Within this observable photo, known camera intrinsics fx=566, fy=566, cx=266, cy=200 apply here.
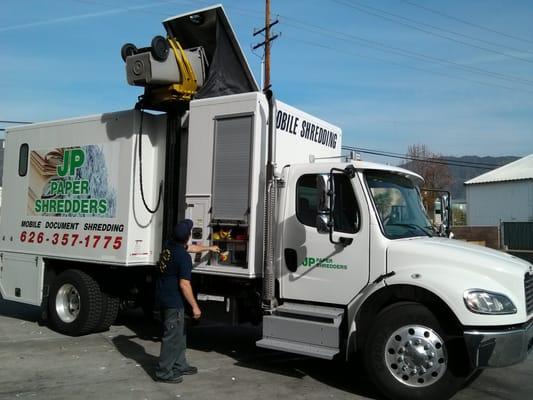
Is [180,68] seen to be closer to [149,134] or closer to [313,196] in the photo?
[149,134]

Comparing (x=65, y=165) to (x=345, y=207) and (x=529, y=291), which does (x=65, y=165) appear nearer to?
(x=345, y=207)

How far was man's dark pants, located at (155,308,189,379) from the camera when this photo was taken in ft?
20.6

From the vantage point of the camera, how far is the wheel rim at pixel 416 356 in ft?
18.2

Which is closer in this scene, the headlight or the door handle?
the headlight

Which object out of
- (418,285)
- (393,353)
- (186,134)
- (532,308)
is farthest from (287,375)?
(186,134)

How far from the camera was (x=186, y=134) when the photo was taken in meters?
8.16

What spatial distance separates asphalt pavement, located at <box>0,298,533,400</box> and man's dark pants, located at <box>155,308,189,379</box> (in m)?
0.15

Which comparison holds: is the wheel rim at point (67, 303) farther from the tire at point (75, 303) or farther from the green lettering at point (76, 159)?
the green lettering at point (76, 159)

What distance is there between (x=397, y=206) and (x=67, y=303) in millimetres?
5444

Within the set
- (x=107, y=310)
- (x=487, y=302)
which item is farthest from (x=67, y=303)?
(x=487, y=302)

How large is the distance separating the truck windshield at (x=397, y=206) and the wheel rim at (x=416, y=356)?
1.12 metres

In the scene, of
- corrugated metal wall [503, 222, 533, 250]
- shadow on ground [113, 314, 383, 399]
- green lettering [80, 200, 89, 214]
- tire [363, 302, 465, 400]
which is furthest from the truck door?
corrugated metal wall [503, 222, 533, 250]

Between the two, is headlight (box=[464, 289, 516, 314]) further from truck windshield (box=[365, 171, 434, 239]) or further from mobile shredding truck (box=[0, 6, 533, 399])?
truck windshield (box=[365, 171, 434, 239])

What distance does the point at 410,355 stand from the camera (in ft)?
18.5
